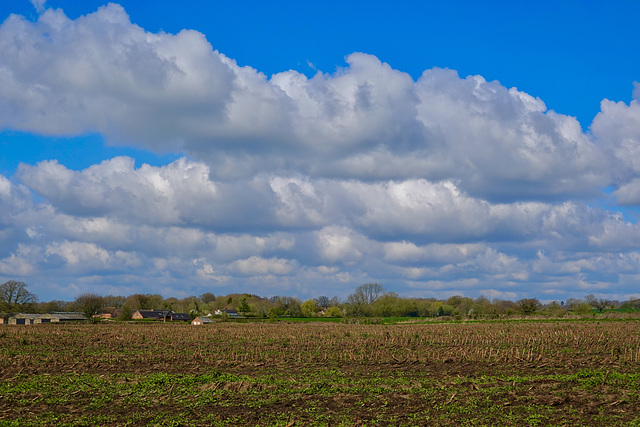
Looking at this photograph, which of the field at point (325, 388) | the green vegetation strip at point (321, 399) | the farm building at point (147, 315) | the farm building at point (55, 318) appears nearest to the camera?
the green vegetation strip at point (321, 399)

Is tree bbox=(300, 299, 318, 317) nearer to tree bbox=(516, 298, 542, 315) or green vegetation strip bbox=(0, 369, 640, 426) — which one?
tree bbox=(516, 298, 542, 315)

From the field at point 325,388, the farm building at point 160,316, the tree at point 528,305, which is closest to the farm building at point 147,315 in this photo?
the farm building at point 160,316

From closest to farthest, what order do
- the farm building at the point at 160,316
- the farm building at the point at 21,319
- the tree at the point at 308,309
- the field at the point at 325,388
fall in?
the field at the point at 325,388 → the farm building at the point at 21,319 → the farm building at the point at 160,316 → the tree at the point at 308,309

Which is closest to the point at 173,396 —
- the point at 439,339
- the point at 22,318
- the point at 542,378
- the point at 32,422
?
the point at 32,422

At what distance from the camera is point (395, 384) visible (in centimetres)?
2470

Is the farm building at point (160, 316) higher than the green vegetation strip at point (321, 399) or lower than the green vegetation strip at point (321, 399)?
lower

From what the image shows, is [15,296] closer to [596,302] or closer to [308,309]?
[308,309]

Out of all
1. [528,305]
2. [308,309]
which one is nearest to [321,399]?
[528,305]

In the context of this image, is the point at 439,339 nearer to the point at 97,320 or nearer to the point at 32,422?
the point at 32,422

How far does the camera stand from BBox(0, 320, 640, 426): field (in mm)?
18516

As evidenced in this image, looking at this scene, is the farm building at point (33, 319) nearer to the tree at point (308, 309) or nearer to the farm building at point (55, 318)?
the farm building at point (55, 318)

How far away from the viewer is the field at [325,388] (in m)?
18.5

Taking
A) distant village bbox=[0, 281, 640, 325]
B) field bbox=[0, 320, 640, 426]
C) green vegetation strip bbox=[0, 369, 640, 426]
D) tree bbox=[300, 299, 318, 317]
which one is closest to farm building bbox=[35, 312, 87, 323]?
distant village bbox=[0, 281, 640, 325]

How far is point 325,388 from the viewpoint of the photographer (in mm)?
23812
